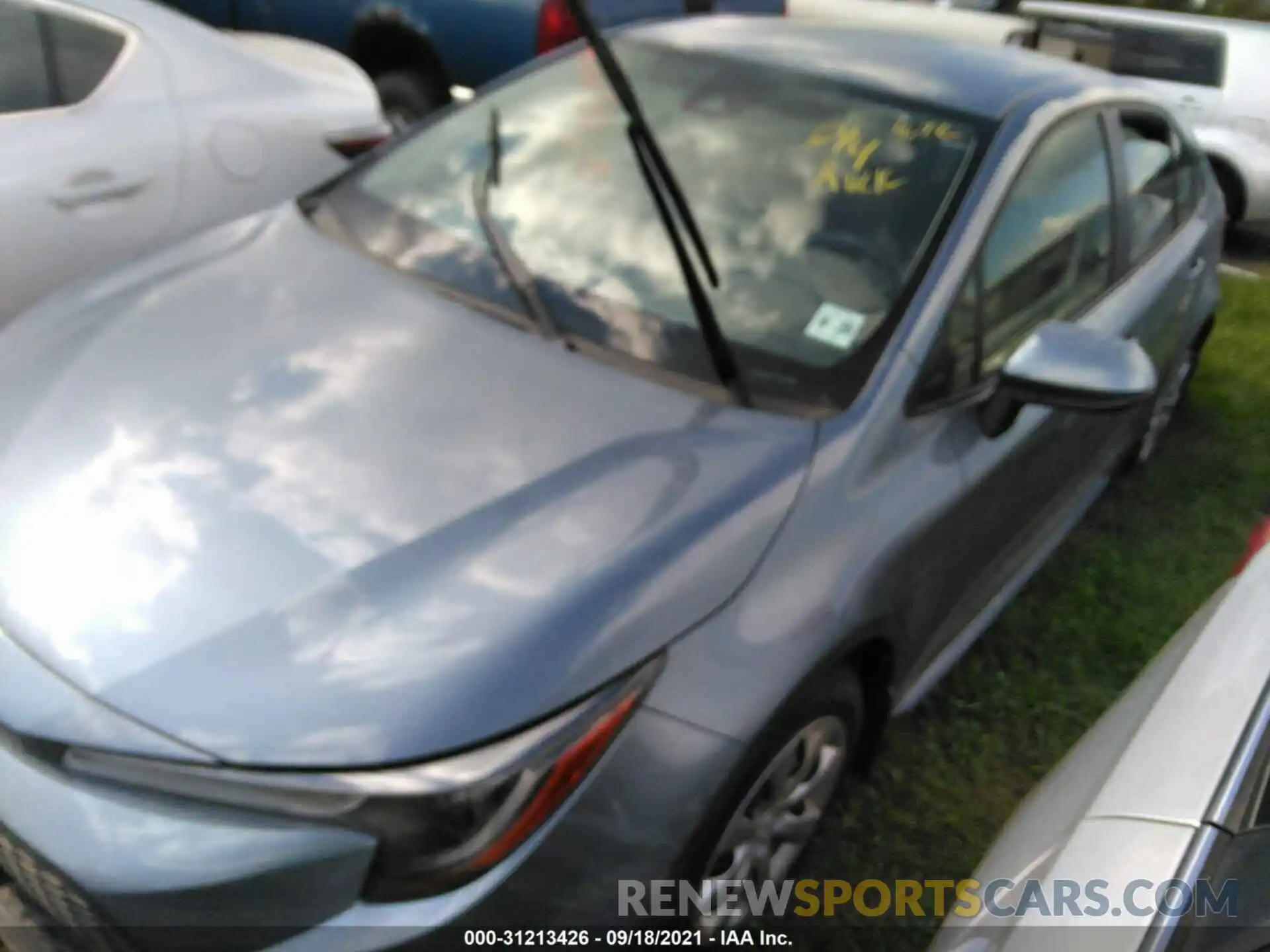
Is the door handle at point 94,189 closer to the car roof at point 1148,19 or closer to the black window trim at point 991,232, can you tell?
the black window trim at point 991,232

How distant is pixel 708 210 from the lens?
95.9 inches

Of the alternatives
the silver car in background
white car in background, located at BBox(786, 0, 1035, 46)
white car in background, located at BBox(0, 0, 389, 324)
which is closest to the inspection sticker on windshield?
white car in background, located at BBox(0, 0, 389, 324)

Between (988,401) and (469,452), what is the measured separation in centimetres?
112

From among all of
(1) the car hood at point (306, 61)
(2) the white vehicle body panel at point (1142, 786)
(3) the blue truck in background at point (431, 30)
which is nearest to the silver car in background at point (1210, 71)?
(3) the blue truck in background at point (431, 30)

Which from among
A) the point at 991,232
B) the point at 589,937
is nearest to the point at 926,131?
the point at 991,232

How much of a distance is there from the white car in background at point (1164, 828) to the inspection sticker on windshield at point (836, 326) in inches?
32.4

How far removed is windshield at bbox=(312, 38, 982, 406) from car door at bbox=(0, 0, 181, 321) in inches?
30.3

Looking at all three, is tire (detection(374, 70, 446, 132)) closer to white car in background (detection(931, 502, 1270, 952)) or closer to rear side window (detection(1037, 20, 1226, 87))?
rear side window (detection(1037, 20, 1226, 87))

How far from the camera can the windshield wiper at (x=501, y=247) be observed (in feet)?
7.47

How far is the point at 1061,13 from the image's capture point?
7.57m

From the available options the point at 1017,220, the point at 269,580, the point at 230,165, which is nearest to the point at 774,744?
the point at 269,580

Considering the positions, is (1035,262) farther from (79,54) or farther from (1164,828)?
(79,54)

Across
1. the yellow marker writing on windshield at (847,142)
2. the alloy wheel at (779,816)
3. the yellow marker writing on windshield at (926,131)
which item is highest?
the yellow marker writing on windshield at (926,131)

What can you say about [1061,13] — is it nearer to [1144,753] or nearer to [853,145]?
[853,145]
